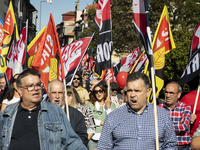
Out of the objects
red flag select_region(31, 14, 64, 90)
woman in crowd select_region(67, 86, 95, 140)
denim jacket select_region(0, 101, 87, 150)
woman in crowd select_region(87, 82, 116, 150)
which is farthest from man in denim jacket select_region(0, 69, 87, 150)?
woman in crowd select_region(87, 82, 116, 150)

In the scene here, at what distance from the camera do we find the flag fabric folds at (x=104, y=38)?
8.95 metres

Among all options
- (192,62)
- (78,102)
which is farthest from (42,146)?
(192,62)

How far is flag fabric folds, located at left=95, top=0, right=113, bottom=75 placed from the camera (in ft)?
29.4

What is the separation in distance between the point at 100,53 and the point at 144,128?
5256mm

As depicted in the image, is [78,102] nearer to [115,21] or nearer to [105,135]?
[105,135]

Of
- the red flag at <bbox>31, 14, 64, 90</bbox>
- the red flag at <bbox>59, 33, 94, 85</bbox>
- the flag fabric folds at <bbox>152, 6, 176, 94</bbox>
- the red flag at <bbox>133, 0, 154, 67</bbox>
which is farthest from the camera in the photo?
the flag fabric folds at <bbox>152, 6, 176, 94</bbox>

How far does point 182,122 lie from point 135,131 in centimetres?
197

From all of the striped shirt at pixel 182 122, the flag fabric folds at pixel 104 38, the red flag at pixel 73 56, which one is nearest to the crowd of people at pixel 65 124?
the striped shirt at pixel 182 122

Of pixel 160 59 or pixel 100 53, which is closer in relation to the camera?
pixel 160 59

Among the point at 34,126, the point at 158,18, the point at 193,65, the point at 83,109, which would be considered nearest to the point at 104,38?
the point at 193,65

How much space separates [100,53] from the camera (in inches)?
361

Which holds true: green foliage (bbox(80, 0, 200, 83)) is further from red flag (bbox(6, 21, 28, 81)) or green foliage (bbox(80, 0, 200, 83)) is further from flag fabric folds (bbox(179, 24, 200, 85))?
flag fabric folds (bbox(179, 24, 200, 85))

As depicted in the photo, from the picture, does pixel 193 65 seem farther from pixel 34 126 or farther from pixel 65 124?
pixel 34 126

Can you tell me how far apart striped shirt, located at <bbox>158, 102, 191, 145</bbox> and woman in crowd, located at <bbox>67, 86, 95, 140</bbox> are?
1.29 m
